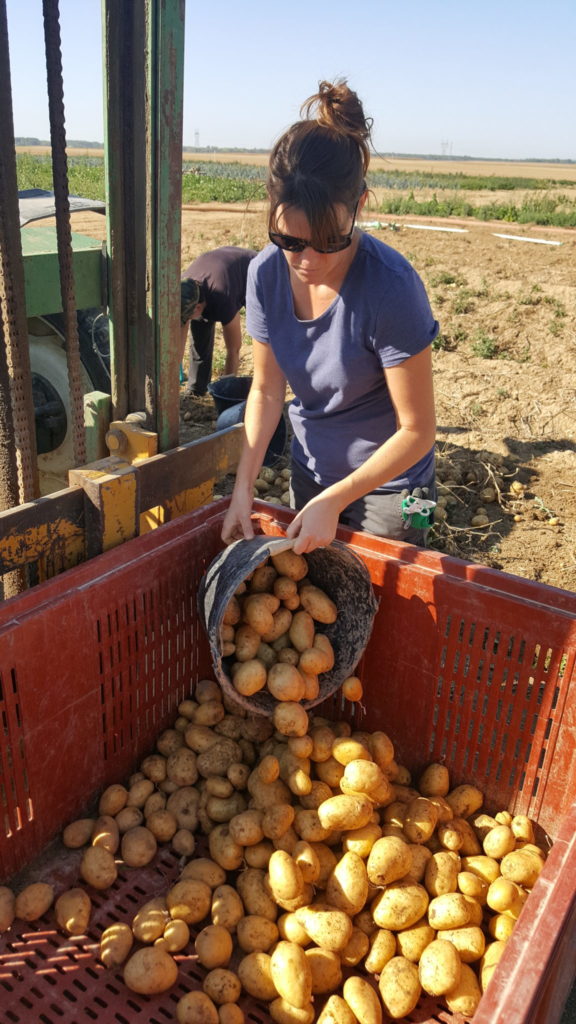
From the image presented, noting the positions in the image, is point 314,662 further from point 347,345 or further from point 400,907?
point 347,345

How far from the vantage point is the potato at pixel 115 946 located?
178 centimetres

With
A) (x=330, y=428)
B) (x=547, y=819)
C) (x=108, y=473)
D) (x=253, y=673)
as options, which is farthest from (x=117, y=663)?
(x=547, y=819)

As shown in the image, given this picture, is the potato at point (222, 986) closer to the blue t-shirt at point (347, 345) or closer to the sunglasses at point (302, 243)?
the blue t-shirt at point (347, 345)

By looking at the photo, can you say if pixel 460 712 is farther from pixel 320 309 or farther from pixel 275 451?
pixel 275 451

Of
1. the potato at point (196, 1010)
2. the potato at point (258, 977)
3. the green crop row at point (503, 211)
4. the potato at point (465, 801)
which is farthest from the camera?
the green crop row at point (503, 211)

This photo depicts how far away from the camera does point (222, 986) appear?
67.2 inches

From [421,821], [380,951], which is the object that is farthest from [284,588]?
[380,951]

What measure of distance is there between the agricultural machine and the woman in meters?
0.28

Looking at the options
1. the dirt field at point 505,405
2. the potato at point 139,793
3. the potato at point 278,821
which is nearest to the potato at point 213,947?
the potato at point 278,821

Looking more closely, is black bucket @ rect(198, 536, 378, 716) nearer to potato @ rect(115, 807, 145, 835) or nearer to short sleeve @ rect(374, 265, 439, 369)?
potato @ rect(115, 807, 145, 835)

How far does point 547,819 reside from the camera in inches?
82.4

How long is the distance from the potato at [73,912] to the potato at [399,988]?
0.70 meters

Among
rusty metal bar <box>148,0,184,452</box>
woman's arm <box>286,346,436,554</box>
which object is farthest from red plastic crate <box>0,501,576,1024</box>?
rusty metal bar <box>148,0,184,452</box>

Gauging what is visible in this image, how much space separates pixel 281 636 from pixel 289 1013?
91cm
